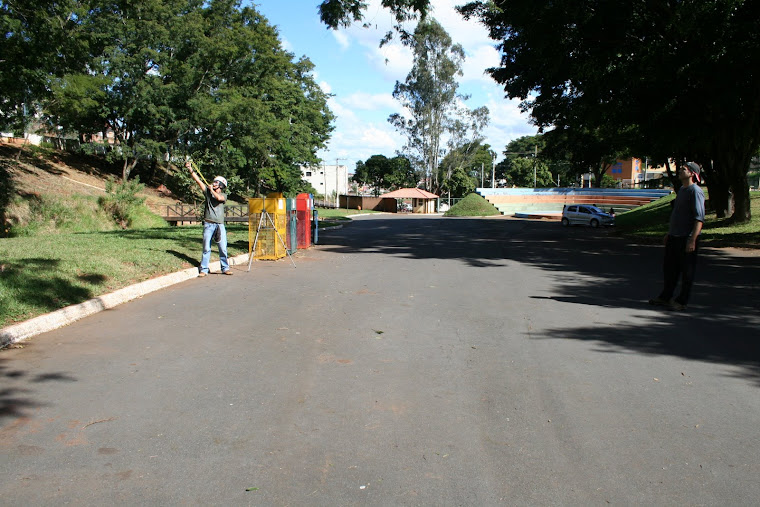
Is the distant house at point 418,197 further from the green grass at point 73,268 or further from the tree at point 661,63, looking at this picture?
the green grass at point 73,268

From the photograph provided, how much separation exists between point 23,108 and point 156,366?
2580 cm

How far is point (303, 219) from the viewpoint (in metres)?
17.0

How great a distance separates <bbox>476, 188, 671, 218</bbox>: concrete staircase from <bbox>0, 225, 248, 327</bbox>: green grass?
2174 inches

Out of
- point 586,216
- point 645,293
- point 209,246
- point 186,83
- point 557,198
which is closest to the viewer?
point 645,293

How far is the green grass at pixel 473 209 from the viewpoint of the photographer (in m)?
59.8

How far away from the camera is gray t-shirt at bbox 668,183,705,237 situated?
7.59 meters

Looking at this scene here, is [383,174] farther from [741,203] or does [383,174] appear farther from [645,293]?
[645,293]

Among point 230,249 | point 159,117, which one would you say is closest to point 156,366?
point 230,249

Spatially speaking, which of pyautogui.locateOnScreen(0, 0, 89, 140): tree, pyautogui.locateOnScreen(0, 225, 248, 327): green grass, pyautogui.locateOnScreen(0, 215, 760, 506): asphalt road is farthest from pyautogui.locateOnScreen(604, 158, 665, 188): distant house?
pyautogui.locateOnScreen(0, 215, 760, 506): asphalt road

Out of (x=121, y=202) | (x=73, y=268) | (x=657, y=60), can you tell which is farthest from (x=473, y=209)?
(x=73, y=268)

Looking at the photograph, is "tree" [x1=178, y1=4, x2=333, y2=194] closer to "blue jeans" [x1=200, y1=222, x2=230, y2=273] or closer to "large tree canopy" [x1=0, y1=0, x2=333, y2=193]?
"large tree canopy" [x1=0, y1=0, x2=333, y2=193]

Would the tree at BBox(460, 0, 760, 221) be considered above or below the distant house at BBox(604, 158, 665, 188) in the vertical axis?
below

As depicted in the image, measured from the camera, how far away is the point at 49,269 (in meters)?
8.34

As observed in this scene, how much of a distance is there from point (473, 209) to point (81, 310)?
54949 millimetres
